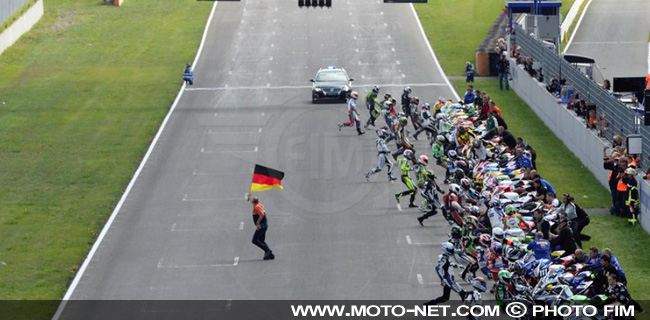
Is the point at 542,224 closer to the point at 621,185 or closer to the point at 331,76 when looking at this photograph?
the point at 621,185

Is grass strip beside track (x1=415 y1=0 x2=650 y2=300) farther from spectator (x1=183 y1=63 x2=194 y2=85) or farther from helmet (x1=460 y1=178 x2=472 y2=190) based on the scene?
spectator (x1=183 y1=63 x2=194 y2=85)

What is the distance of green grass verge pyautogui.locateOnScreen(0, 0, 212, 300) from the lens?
33312 millimetres

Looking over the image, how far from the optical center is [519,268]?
24734mm

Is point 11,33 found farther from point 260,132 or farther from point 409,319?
point 409,319

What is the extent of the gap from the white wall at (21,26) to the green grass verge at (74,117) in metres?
0.44

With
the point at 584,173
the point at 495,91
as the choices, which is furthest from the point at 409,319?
the point at 495,91

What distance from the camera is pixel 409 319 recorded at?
83.5 feet

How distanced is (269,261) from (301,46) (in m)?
38.5

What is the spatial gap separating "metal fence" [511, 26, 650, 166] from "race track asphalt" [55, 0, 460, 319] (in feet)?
13.7

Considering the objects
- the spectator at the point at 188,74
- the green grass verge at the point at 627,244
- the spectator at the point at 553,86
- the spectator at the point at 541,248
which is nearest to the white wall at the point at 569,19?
the spectator at the point at 188,74

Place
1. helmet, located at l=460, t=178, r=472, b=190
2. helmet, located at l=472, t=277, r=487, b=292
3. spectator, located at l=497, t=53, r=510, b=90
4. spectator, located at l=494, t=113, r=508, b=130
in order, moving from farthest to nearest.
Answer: spectator, located at l=497, t=53, r=510, b=90 → spectator, located at l=494, t=113, r=508, b=130 → helmet, located at l=460, t=178, r=472, b=190 → helmet, located at l=472, t=277, r=487, b=292

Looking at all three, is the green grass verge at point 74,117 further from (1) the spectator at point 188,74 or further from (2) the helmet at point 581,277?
(2) the helmet at point 581,277

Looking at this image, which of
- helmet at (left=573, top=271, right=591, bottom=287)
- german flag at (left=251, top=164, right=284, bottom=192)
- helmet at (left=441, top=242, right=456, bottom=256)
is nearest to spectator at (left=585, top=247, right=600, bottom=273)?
helmet at (left=573, top=271, right=591, bottom=287)

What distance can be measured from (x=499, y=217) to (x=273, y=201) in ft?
32.3
